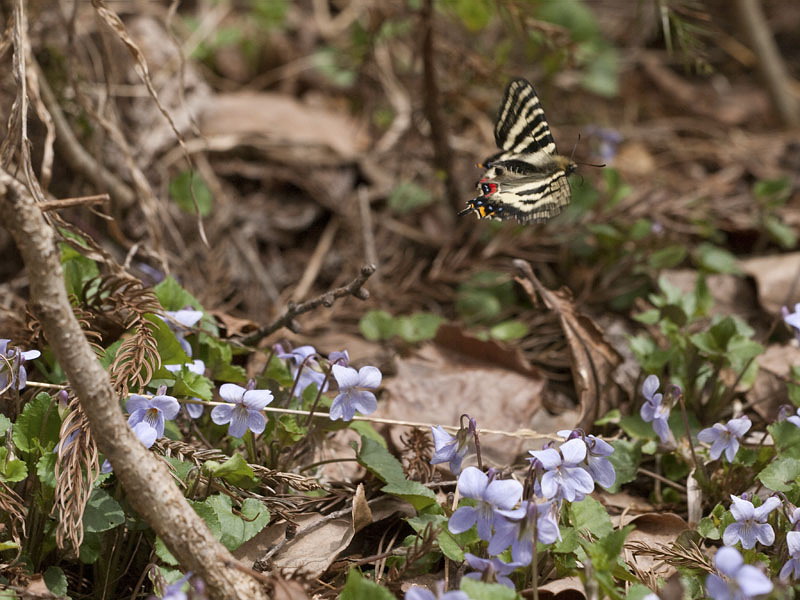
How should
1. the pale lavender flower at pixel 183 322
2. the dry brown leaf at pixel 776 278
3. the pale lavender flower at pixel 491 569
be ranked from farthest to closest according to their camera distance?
the dry brown leaf at pixel 776 278, the pale lavender flower at pixel 183 322, the pale lavender flower at pixel 491 569

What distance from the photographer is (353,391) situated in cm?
233

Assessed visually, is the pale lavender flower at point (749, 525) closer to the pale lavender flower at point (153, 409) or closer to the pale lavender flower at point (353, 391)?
the pale lavender flower at point (353, 391)

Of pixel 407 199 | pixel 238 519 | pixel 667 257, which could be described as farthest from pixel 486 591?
pixel 407 199

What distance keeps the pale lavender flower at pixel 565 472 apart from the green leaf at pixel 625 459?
0.65 metres

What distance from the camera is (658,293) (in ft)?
12.4

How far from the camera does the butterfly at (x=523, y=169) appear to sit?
252 centimetres

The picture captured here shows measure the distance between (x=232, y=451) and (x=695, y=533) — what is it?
1.43m

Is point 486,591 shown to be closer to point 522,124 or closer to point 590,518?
point 590,518

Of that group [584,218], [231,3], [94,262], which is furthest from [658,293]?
[231,3]

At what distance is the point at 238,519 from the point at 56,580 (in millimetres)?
475

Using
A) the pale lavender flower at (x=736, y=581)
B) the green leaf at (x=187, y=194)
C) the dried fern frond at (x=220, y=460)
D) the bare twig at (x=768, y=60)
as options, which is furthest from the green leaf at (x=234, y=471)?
the bare twig at (x=768, y=60)

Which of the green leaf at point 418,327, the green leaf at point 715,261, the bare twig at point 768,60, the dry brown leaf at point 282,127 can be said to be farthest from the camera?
the bare twig at point 768,60

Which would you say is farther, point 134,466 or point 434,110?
point 434,110

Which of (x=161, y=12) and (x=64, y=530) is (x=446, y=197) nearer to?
(x=161, y=12)
